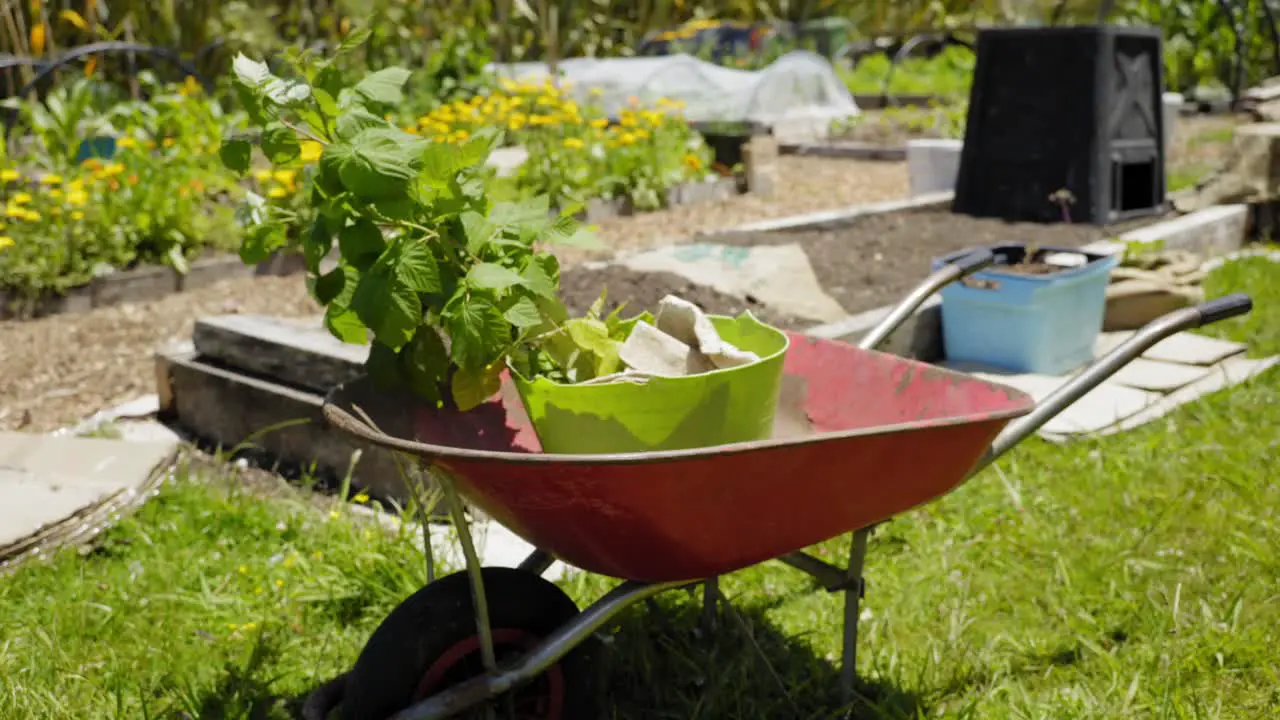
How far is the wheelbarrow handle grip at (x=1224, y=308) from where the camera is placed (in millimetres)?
1985

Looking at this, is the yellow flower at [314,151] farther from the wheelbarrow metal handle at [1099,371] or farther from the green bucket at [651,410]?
the wheelbarrow metal handle at [1099,371]

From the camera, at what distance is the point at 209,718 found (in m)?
2.05

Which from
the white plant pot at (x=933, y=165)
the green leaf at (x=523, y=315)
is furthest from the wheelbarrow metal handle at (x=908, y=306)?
the white plant pot at (x=933, y=165)

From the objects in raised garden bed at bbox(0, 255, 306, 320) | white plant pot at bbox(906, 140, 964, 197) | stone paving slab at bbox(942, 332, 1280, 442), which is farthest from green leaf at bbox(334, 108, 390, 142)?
white plant pot at bbox(906, 140, 964, 197)

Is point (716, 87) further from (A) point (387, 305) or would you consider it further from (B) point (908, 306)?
(A) point (387, 305)

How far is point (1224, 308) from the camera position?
2.01m

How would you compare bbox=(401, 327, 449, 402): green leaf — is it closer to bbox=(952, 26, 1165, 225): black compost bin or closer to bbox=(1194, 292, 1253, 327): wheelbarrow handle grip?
bbox=(1194, 292, 1253, 327): wheelbarrow handle grip

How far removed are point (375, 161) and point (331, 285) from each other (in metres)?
0.24

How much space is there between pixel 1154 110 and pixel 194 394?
15.6 feet

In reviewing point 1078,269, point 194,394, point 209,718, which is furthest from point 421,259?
point 1078,269

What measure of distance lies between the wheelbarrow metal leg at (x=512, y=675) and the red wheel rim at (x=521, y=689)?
5cm

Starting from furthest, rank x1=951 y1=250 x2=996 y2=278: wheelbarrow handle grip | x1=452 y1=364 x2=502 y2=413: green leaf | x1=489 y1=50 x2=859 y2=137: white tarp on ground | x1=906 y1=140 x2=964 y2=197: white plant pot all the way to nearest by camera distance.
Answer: x1=489 y1=50 x2=859 y2=137: white tarp on ground
x1=906 y1=140 x2=964 y2=197: white plant pot
x1=951 y1=250 x2=996 y2=278: wheelbarrow handle grip
x1=452 y1=364 x2=502 y2=413: green leaf

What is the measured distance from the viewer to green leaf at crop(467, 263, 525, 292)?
5.45 feet

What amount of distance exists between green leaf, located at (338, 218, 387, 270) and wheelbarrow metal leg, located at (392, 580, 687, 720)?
59cm
